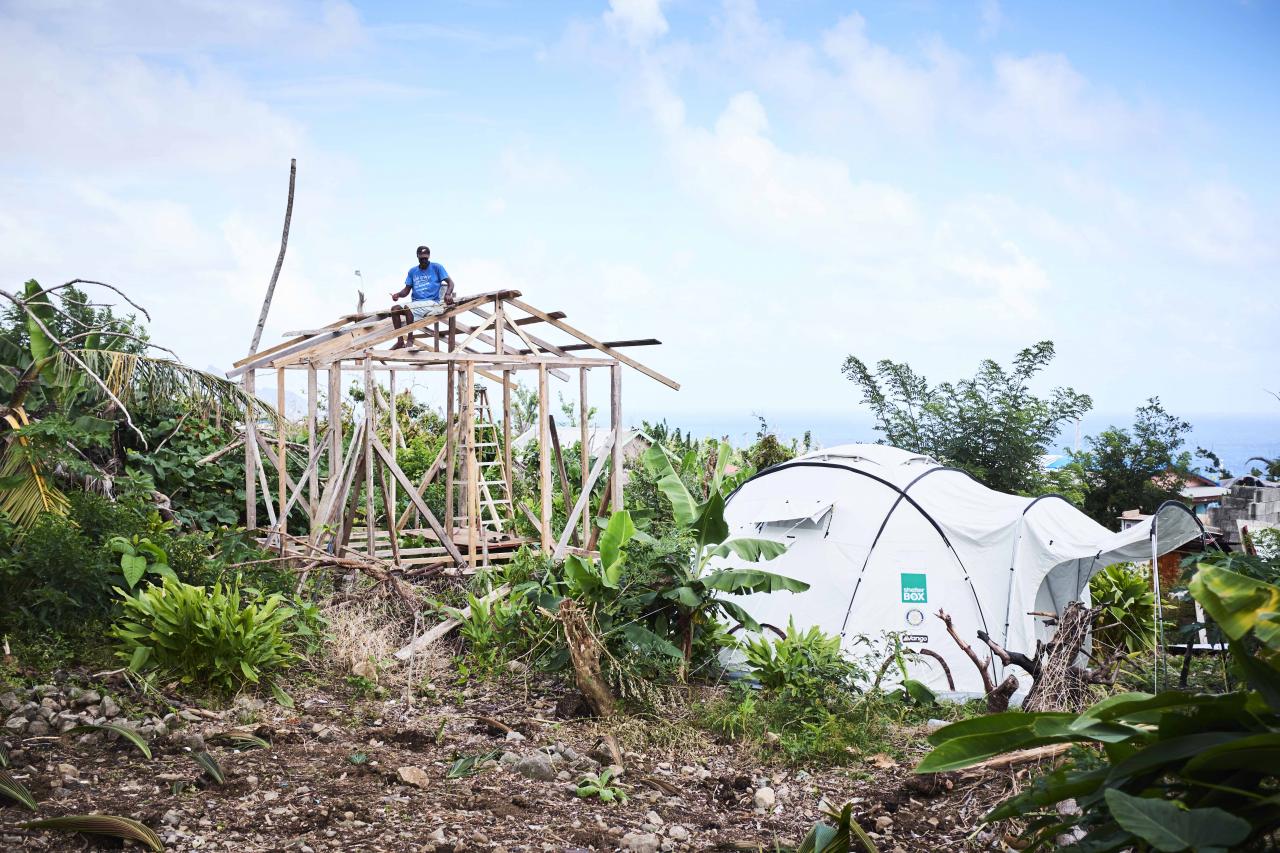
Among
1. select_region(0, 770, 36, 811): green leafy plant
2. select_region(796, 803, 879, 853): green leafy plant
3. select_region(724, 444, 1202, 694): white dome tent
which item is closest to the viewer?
select_region(796, 803, 879, 853): green leafy plant

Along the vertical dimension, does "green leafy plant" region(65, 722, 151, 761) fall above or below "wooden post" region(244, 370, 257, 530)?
below

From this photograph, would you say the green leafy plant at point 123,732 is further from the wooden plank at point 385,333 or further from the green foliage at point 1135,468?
the green foliage at point 1135,468

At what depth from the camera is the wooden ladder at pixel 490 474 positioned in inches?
448

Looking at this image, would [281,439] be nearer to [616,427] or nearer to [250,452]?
[250,452]

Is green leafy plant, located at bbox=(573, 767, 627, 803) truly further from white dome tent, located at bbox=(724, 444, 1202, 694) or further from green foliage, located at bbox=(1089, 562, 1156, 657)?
green foliage, located at bbox=(1089, 562, 1156, 657)

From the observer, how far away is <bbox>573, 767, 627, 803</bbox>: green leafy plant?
17.2ft

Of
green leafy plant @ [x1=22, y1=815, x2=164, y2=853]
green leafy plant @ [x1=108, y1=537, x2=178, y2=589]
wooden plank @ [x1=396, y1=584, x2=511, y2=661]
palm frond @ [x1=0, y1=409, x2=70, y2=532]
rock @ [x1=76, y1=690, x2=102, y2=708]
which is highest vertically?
palm frond @ [x1=0, y1=409, x2=70, y2=532]

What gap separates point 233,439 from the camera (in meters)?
12.4

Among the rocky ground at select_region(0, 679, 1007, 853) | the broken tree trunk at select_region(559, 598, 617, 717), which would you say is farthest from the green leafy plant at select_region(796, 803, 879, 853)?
the broken tree trunk at select_region(559, 598, 617, 717)

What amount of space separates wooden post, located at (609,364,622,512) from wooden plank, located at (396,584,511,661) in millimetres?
2037

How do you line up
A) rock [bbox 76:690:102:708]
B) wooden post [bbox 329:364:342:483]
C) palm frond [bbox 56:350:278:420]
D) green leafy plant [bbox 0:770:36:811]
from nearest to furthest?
green leafy plant [bbox 0:770:36:811] → rock [bbox 76:690:102:708] → palm frond [bbox 56:350:278:420] → wooden post [bbox 329:364:342:483]

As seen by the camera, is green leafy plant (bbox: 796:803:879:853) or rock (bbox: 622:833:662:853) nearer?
green leafy plant (bbox: 796:803:879:853)

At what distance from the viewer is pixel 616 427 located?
1092 cm

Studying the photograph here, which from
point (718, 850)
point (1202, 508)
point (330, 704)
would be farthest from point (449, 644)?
point (1202, 508)
